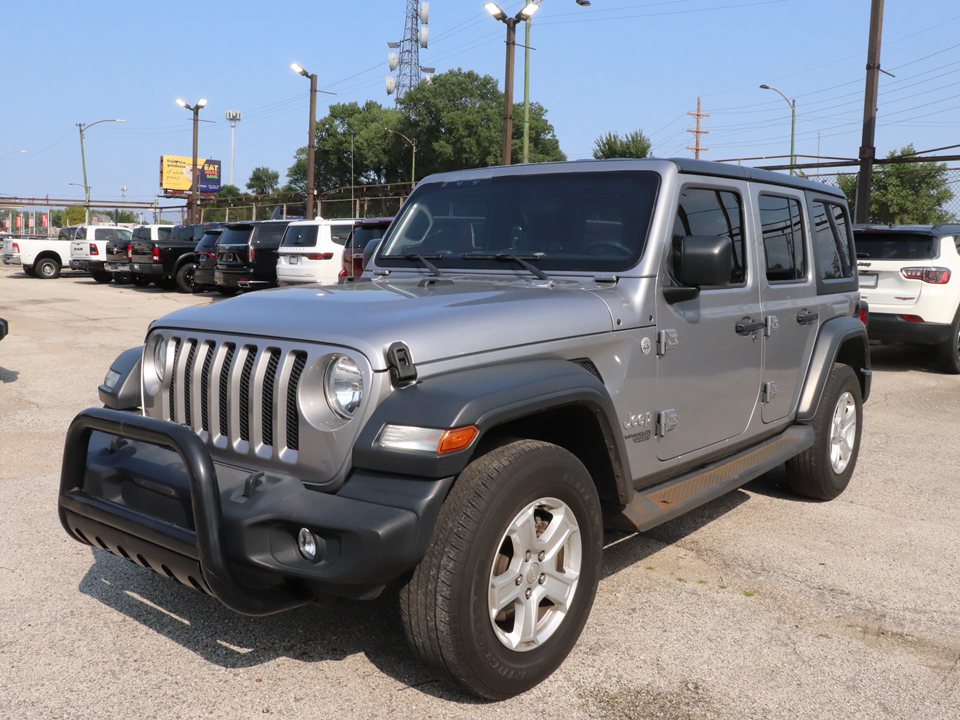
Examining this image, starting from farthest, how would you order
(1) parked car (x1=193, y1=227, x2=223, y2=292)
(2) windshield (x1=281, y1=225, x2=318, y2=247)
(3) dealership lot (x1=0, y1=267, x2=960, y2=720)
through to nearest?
(1) parked car (x1=193, y1=227, x2=223, y2=292), (2) windshield (x1=281, y1=225, x2=318, y2=247), (3) dealership lot (x1=0, y1=267, x2=960, y2=720)

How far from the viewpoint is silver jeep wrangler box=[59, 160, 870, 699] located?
2.81m

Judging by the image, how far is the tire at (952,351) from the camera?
35.8 feet

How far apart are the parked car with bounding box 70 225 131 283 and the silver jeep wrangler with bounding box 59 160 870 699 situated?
2637cm

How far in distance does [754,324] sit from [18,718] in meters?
3.57

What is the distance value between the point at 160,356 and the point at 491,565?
157cm

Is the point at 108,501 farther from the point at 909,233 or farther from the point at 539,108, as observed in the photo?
the point at 539,108

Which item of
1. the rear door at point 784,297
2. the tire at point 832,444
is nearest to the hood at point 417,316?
the rear door at point 784,297

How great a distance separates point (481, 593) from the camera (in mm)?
2908

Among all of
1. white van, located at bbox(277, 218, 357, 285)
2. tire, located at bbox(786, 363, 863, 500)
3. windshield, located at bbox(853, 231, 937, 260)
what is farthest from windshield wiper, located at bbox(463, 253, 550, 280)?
white van, located at bbox(277, 218, 357, 285)

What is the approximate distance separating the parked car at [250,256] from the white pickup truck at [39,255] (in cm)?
1322

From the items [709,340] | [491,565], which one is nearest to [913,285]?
[709,340]

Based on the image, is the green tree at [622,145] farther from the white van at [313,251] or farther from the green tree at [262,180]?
the green tree at [262,180]

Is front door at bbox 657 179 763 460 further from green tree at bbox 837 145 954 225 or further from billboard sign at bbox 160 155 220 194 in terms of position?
billboard sign at bbox 160 155 220 194

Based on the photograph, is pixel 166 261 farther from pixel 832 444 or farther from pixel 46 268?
pixel 832 444
